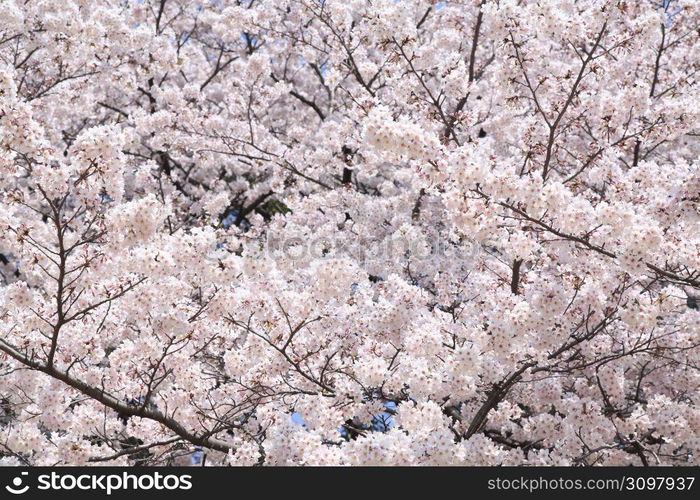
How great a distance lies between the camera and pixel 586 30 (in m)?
6.54

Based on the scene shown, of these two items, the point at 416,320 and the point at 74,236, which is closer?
the point at 416,320

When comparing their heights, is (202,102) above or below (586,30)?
above

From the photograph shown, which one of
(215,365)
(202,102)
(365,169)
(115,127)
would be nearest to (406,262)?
(365,169)

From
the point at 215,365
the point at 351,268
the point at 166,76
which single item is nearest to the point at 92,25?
the point at 166,76

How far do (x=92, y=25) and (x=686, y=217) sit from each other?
7703 millimetres

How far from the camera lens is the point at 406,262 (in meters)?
9.27

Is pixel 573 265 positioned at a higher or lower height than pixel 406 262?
lower

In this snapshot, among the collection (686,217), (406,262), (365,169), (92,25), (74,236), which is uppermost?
(92,25)

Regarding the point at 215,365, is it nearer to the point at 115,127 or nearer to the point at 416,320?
the point at 416,320

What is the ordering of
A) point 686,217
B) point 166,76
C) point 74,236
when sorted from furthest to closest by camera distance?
point 166,76 < point 74,236 < point 686,217

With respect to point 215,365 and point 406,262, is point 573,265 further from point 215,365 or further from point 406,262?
point 215,365

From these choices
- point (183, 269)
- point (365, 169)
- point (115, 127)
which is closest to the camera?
point (115, 127)

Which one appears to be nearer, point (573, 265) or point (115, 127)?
point (115, 127)

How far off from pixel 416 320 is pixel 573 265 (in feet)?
4.85
